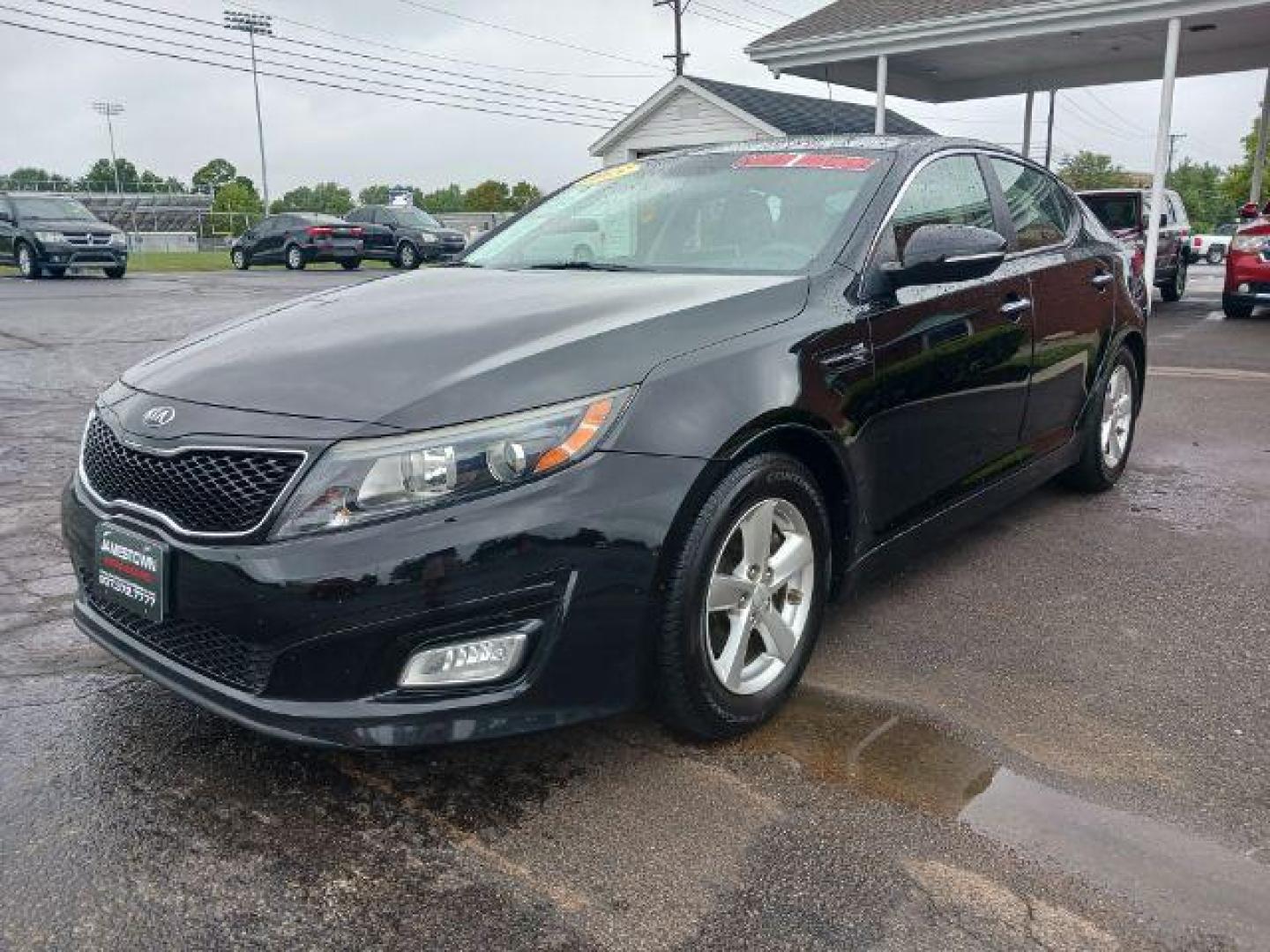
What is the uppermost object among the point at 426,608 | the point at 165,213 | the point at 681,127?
the point at 681,127

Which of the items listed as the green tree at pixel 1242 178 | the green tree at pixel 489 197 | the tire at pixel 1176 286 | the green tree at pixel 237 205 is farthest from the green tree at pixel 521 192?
the tire at pixel 1176 286

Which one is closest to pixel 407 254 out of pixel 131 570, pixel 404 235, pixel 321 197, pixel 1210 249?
pixel 404 235

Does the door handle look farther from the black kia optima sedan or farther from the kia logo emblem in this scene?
the kia logo emblem

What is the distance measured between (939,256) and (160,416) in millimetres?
2215

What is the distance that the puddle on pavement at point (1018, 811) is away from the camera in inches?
86.7

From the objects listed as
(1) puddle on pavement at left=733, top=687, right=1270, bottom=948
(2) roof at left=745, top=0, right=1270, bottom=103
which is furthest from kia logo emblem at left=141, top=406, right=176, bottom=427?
(2) roof at left=745, top=0, right=1270, bottom=103

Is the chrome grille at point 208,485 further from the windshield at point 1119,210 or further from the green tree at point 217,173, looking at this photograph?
the green tree at point 217,173

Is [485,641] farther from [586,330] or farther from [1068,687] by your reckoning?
[1068,687]

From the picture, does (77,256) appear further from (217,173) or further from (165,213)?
(217,173)

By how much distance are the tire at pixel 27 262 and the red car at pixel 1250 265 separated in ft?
66.9

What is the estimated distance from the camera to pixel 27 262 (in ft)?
69.3

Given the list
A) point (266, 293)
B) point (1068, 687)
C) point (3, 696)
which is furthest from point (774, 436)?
point (266, 293)

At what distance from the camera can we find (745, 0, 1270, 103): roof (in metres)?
13.6

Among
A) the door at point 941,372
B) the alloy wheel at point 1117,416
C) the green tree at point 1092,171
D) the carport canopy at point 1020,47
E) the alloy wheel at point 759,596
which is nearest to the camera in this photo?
the alloy wheel at point 759,596
